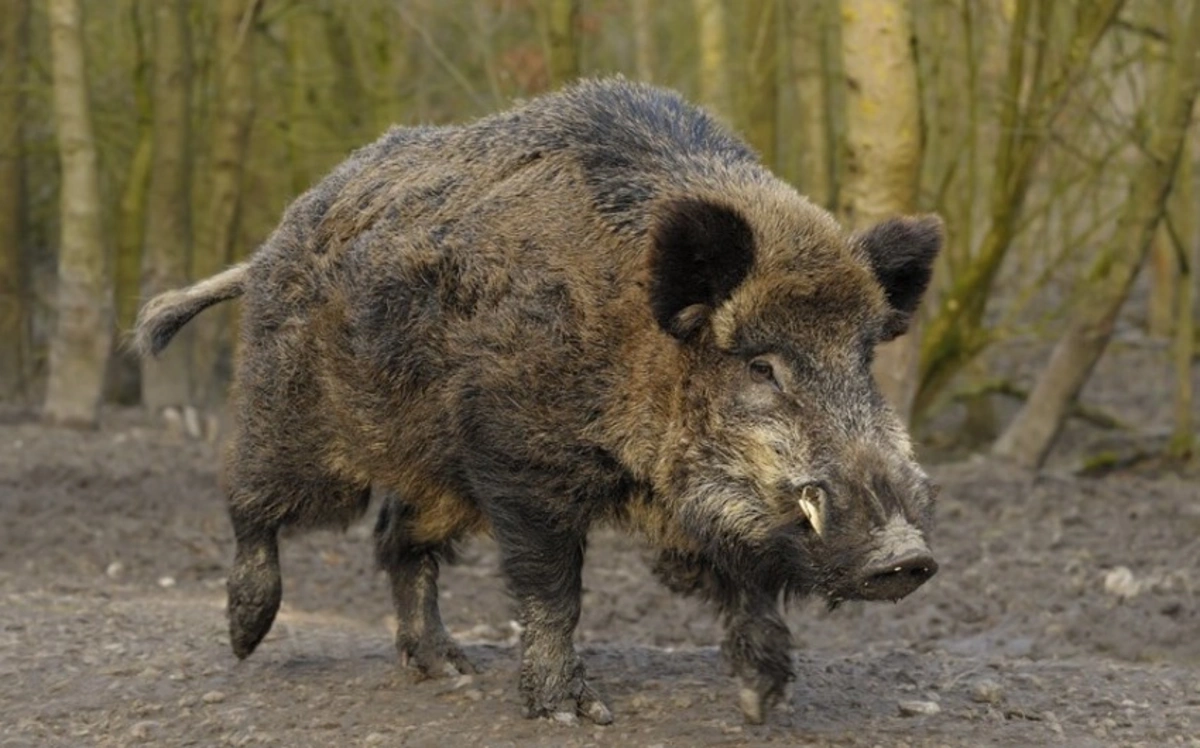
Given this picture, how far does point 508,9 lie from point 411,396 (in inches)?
578

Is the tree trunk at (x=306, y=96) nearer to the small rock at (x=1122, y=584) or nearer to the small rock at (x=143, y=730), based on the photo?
the small rock at (x=1122, y=584)

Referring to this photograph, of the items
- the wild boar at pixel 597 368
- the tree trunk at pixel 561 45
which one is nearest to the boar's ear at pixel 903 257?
the wild boar at pixel 597 368

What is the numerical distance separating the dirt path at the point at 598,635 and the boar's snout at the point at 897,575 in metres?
0.84

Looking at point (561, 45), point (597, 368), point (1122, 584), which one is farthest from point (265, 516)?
point (561, 45)

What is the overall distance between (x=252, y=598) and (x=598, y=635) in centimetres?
249

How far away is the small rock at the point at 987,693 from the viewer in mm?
6230

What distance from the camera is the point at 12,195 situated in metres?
17.5

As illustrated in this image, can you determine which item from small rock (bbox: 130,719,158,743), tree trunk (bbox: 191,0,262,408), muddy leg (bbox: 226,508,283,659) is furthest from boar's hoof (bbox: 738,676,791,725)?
tree trunk (bbox: 191,0,262,408)

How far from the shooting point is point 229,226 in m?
17.2

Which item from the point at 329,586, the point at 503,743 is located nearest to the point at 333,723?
the point at 503,743

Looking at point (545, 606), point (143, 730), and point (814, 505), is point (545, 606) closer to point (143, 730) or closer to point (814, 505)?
point (814, 505)

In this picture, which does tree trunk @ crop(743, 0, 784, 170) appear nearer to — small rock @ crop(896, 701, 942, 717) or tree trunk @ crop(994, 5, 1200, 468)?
tree trunk @ crop(994, 5, 1200, 468)

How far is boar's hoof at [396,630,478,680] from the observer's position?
22.3ft

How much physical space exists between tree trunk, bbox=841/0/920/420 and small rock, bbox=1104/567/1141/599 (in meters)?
1.53
